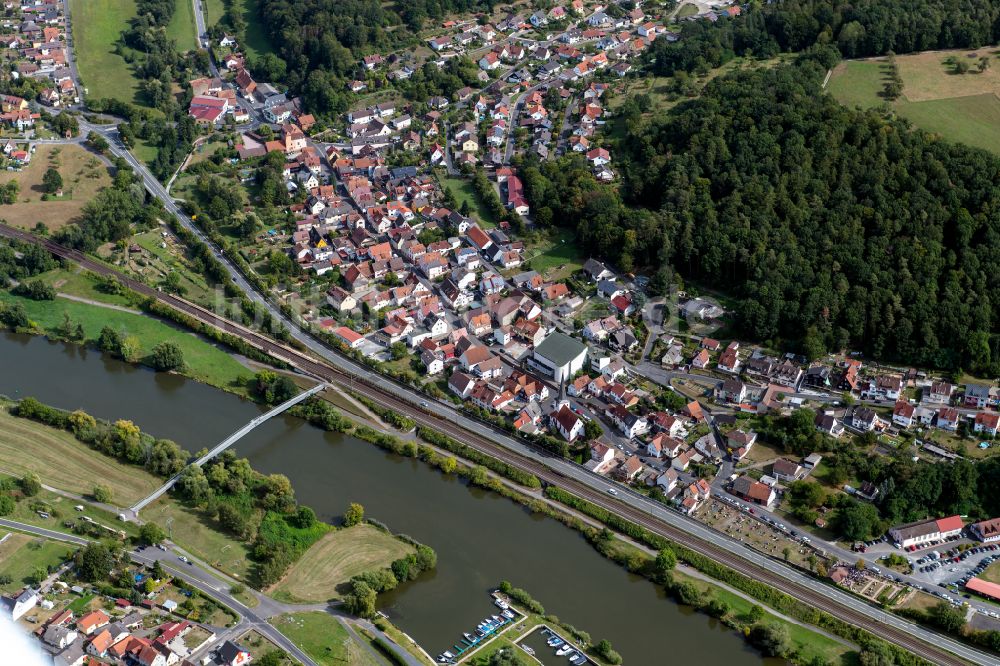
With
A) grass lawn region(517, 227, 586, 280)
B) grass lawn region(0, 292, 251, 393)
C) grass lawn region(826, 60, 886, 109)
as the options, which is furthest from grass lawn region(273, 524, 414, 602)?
grass lawn region(826, 60, 886, 109)

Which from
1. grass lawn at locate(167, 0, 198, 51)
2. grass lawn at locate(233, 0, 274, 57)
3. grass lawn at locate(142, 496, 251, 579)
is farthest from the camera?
grass lawn at locate(167, 0, 198, 51)

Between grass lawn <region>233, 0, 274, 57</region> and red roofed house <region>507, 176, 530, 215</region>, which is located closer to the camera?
red roofed house <region>507, 176, 530, 215</region>

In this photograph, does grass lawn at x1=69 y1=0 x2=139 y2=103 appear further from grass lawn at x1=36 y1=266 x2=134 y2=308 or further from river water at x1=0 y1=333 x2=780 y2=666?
river water at x1=0 y1=333 x2=780 y2=666

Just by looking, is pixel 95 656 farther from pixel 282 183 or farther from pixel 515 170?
pixel 515 170

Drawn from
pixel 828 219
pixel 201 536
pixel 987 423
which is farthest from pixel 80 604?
pixel 828 219

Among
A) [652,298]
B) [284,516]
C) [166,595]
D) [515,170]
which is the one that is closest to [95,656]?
[166,595]

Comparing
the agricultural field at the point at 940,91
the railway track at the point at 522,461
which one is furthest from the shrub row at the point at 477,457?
the agricultural field at the point at 940,91
